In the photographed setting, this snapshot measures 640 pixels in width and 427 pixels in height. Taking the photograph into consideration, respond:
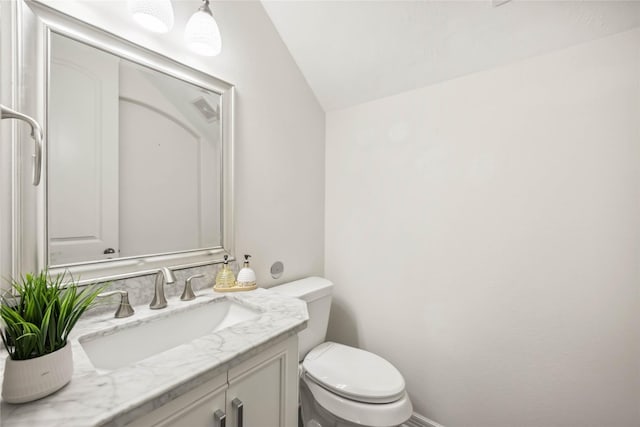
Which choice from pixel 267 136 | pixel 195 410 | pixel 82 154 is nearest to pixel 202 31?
pixel 267 136

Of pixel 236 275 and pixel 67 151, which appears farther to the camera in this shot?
pixel 236 275

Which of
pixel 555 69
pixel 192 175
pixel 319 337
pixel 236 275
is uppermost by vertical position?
pixel 555 69

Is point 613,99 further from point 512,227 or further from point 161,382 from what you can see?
point 161,382

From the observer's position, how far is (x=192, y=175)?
1146 mm

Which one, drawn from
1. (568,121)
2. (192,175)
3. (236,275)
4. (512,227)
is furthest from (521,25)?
(236,275)

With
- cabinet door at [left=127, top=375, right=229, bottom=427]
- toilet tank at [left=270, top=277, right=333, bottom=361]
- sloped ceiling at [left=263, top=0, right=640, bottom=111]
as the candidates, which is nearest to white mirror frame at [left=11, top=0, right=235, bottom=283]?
cabinet door at [left=127, top=375, right=229, bottom=427]

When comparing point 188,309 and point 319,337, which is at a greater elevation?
point 188,309

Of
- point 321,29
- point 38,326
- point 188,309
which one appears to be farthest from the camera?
point 321,29

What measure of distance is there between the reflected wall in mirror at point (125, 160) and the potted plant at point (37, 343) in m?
0.35

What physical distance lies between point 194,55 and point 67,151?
0.61 metres

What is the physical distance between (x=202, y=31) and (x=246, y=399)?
1259 millimetres

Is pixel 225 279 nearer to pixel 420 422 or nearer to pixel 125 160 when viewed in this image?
pixel 125 160

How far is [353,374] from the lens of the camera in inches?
47.2

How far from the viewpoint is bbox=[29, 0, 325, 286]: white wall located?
123 centimetres
